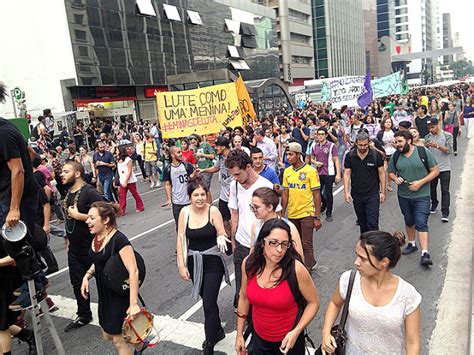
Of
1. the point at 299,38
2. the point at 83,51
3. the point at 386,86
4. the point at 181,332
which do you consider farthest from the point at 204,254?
the point at 299,38

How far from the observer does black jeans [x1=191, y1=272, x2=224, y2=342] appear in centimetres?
390

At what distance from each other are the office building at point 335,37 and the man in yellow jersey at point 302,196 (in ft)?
253

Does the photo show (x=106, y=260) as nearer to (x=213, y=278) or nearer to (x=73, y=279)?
(x=213, y=278)

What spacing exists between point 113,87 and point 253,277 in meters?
33.1

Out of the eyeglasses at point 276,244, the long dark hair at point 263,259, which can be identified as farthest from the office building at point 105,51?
the eyeglasses at point 276,244

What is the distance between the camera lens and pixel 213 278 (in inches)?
157

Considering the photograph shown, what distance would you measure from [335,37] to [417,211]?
8222 cm

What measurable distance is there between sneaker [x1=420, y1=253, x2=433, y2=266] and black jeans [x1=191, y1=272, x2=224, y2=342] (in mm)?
2955

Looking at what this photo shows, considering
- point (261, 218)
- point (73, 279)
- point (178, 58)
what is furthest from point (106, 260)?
point (178, 58)

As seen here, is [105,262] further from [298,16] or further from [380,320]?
[298,16]

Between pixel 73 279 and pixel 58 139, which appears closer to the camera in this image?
pixel 73 279

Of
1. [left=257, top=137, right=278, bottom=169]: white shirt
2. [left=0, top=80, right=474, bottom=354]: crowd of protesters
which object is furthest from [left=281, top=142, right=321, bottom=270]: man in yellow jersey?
[left=257, top=137, right=278, bottom=169]: white shirt

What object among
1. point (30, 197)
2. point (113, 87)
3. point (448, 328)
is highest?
point (113, 87)

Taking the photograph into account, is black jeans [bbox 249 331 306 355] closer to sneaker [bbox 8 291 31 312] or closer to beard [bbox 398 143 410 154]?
sneaker [bbox 8 291 31 312]
